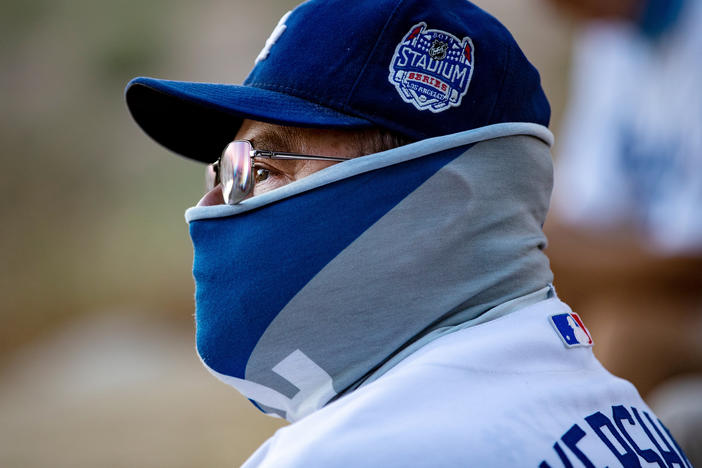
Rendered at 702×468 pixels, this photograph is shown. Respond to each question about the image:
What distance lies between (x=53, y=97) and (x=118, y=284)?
320 cm

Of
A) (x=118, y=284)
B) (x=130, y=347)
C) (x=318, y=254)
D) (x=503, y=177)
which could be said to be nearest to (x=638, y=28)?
(x=503, y=177)

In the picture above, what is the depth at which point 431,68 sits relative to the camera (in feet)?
4.98

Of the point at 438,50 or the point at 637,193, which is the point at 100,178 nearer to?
the point at 637,193

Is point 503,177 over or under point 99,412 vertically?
over

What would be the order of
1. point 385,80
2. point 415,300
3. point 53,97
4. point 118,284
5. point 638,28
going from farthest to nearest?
1. point 53,97
2. point 118,284
3. point 638,28
4. point 385,80
5. point 415,300

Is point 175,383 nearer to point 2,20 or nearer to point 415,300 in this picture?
point 415,300

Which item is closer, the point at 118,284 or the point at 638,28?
the point at 638,28

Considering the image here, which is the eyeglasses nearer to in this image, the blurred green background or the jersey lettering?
the jersey lettering

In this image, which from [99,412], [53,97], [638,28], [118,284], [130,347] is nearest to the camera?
[638,28]

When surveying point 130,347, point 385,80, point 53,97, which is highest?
point 385,80

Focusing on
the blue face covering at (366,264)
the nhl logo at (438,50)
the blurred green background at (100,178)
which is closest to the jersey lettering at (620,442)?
the blue face covering at (366,264)

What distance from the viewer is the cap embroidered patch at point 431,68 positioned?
1.51 metres

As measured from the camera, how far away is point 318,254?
145 cm

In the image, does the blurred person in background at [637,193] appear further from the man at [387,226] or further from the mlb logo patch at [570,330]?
the man at [387,226]
